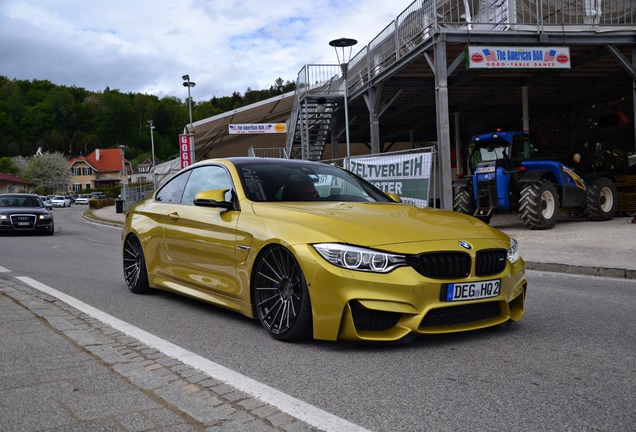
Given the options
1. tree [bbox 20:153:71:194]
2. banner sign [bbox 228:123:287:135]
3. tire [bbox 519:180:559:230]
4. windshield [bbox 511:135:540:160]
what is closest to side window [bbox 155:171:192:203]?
tire [bbox 519:180:559:230]

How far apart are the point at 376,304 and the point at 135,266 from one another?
156 inches

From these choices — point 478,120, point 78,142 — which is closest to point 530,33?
point 478,120

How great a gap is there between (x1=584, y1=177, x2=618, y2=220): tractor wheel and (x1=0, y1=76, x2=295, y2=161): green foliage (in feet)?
374

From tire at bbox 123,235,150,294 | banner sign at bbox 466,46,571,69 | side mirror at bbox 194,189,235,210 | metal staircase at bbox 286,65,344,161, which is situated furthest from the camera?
metal staircase at bbox 286,65,344,161

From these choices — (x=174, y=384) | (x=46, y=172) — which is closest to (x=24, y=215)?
(x=174, y=384)

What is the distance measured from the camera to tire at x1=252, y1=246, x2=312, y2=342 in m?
4.54

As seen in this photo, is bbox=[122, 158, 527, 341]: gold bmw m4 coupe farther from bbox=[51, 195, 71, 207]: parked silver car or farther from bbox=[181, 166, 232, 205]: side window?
bbox=[51, 195, 71, 207]: parked silver car

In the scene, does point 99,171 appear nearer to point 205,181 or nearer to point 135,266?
point 135,266

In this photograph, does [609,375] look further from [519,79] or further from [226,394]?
[519,79]

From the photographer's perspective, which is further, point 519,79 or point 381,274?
point 519,79

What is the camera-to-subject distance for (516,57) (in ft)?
52.7

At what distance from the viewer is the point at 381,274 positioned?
4246 millimetres

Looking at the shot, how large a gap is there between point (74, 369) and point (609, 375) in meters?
3.29

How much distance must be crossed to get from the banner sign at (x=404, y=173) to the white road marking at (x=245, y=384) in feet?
32.6
